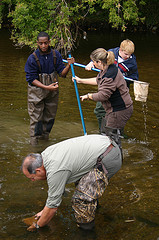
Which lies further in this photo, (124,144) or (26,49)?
(26,49)

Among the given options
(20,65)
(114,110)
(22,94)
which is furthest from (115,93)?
(20,65)

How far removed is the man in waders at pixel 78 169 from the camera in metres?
3.91

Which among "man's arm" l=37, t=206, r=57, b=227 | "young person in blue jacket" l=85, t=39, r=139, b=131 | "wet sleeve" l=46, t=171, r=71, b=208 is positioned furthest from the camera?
"young person in blue jacket" l=85, t=39, r=139, b=131

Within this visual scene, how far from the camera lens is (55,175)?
388cm

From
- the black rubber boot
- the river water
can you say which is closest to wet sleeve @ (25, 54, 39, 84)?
the river water

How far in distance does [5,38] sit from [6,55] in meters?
4.93

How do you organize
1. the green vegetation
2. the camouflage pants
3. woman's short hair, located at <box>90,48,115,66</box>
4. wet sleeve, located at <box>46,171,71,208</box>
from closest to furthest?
wet sleeve, located at <box>46,171,71,208</box>
the camouflage pants
woman's short hair, located at <box>90,48,115,66</box>
the green vegetation

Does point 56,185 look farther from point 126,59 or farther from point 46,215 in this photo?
point 126,59

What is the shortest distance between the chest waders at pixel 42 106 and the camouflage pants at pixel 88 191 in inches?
110

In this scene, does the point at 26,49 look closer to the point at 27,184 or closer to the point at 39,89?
the point at 39,89

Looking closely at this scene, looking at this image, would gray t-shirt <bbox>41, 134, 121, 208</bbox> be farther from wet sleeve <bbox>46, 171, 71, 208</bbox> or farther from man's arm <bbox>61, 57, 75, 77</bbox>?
man's arm <bbox>61, 57, 75, 77</bbox>

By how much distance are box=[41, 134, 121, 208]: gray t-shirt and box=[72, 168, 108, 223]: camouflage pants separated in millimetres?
76

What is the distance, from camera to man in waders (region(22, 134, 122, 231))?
3912 mm

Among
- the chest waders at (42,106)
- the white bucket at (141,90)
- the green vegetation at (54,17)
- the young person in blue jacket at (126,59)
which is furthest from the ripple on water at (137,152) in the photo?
the green vegetation at (54,17)
